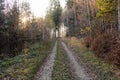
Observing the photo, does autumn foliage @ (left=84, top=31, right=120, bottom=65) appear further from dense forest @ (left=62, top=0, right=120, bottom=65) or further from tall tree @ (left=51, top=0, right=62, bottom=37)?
tall tree @ (left=51, top=0, right=62, bottom=37)


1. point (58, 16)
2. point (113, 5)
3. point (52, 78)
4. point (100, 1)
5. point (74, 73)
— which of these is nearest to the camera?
point (52, 78)

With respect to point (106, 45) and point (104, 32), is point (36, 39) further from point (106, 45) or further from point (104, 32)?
point (106, 45)

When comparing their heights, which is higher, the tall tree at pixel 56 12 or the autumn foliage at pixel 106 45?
the tall tree at pixel 56 12

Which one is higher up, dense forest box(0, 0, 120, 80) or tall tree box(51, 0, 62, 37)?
tall tree box(51, 0, 62, 37)

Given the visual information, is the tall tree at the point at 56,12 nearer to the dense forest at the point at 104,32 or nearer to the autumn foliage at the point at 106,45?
the dense forest at the point at 104,32

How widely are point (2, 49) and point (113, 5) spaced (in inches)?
643

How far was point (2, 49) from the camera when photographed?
31359 millimetres

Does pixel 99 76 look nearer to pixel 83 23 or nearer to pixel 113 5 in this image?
pixel 113 5

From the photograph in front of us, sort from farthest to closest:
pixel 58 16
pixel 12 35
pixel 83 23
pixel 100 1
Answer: pixel 58 16 < pixel 83 23 < pixel 12 35 < pixel 100 1

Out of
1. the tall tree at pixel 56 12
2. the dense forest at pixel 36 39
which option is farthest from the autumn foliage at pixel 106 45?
the tall tree at pixel 56 12

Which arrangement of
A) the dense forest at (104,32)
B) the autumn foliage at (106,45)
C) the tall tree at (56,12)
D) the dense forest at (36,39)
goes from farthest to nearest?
the tall tree at (56,12) → the autumn foliage at (106,45) → the dense forest at (104,32) → the dense forest at (36,39)

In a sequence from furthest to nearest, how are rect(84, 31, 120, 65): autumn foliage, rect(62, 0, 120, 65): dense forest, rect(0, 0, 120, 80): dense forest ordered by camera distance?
rect(84, 31, 120, 65): autumn foliage < rect(62, 0, 120, 65): dense forest < rect(0, 0, 120, 80): dense forest

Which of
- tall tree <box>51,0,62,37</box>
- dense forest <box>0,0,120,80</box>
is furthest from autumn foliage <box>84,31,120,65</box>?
tall tree <box>51,0,62,37</box>

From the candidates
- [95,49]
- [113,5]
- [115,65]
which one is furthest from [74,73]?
[113,5]
